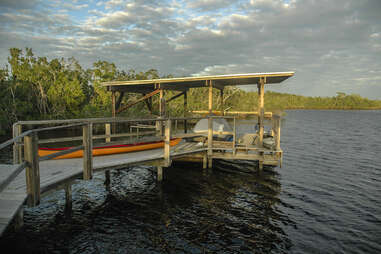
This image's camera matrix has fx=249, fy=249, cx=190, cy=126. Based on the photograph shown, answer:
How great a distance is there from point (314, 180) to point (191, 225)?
297 inches

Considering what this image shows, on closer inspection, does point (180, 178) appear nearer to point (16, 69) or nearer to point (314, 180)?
point (314, 180)

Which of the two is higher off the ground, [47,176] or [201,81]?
[201,81]

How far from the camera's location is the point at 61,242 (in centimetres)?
602

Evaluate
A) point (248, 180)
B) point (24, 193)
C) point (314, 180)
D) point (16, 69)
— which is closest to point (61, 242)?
point (24, 193)

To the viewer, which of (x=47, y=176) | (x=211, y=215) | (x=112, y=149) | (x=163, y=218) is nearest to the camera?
A: (x=47, y=176)

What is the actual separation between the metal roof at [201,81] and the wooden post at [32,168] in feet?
25.4

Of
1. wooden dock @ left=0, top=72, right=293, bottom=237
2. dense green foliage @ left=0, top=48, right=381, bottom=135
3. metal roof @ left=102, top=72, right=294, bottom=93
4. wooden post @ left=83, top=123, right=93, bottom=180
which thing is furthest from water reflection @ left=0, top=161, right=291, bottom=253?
dense green foliage @ left=0, top=48, right=381, bottom=135

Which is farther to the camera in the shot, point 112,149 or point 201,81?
point 201,81

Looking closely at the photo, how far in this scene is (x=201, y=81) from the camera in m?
12.2

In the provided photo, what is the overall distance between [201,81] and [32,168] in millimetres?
8927

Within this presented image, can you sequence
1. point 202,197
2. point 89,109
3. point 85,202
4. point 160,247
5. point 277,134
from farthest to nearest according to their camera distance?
1. point 89,109
2. point 277,134
3. point 202,197
4. point 85,202
5. point 160,247

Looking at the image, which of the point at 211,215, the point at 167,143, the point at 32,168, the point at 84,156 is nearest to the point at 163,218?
the point at 211,215

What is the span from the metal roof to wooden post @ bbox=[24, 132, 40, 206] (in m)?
7.75

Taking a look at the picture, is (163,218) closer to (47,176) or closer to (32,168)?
(47,176)
